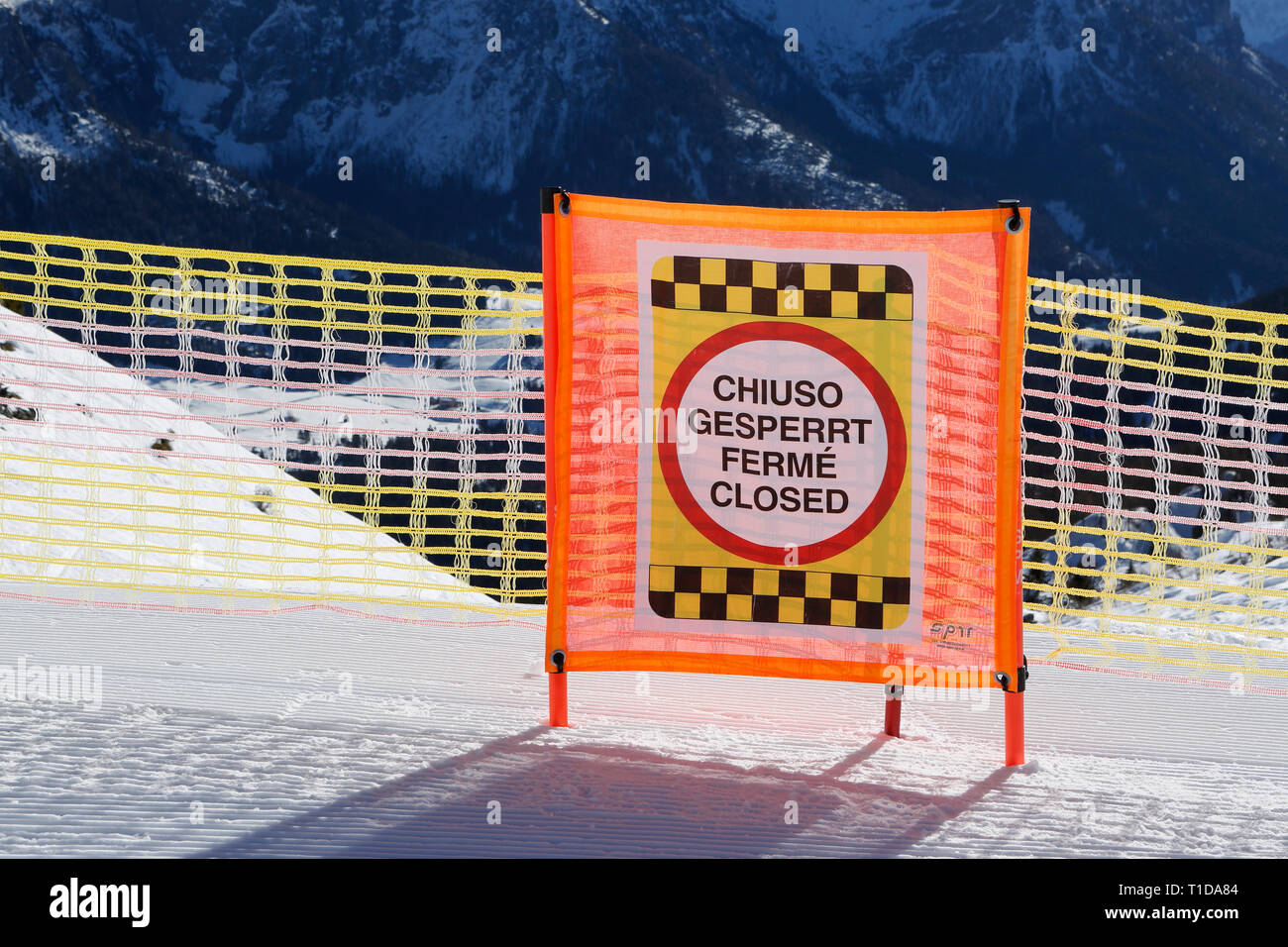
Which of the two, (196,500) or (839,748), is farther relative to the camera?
(196,500)

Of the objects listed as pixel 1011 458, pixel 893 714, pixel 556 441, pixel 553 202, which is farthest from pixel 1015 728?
pixel 553 202

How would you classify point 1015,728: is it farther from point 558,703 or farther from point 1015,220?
point 1015,220

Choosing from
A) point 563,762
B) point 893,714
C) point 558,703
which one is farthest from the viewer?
point 893,714

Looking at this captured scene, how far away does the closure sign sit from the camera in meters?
3.77

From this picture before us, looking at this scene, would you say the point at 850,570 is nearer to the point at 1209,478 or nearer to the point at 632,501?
the point at 632,501

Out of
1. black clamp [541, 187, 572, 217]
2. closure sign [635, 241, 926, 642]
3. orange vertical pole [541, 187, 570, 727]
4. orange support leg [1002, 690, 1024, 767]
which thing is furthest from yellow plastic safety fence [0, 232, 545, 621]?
orange support leg [1002, 690, 1024, 767]

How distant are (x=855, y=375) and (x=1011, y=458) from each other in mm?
566

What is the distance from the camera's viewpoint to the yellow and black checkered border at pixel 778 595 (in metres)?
3.80

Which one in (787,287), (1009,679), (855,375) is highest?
(787,287)

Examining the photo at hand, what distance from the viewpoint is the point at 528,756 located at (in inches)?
147

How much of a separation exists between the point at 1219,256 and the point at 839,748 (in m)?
210

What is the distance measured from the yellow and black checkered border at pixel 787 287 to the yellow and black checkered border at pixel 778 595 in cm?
85

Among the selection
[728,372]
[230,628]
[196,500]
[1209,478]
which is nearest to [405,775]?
[728,372]
